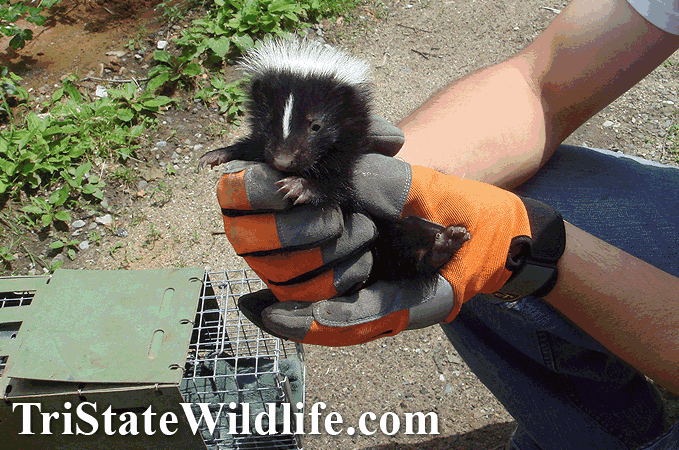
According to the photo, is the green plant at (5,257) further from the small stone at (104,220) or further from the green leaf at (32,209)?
the small stone at (104,220)

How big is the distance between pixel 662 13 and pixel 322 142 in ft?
4.88

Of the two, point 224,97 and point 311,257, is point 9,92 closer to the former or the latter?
point 224,97

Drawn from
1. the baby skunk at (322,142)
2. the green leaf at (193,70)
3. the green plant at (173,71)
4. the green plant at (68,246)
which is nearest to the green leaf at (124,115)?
the green plant at (173,71)

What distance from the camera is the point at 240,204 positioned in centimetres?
173

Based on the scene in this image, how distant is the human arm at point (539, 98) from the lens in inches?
89.2

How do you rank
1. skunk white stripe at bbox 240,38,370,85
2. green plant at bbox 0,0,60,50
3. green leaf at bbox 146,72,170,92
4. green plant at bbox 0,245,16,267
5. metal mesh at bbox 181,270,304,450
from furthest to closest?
green plant at bbox 0,0,60,50 → green leaf at bbox 146,72,170,92 → green plant at bbox 0,245,16,267 → metal mesh at bbox 181,270,304,450 → skunk white stripe at bbox 240,38,370,85

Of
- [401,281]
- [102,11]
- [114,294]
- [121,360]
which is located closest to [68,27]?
[102,11]

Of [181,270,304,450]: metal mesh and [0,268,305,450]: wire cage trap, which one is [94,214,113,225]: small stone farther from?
[181,270,304,450]: metal mesh

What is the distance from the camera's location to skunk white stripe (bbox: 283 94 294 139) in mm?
1959

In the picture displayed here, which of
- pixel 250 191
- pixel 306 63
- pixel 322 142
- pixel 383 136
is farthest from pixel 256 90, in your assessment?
pixel 250 191

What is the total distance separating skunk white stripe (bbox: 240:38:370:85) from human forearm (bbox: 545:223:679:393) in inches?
43.7

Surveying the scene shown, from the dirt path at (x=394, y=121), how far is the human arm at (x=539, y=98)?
1.30 metres

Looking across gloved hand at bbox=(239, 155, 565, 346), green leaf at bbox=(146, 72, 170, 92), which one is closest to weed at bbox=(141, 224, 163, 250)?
green leaf at bbox=(146, 72, 170, 92)

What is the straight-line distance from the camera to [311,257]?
179 cm
